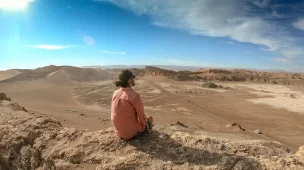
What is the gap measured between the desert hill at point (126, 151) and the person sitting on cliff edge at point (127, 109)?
0.17m

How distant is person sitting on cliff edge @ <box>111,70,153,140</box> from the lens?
3.79m

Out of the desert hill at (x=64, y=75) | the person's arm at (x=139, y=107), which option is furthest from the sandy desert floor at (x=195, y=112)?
the desert hill at (x=64, y=75)

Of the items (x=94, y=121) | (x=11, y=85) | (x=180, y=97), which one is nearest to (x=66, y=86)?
(x=11, y=85)

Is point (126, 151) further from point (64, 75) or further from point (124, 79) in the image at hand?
point (64, 75)

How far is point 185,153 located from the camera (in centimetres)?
359

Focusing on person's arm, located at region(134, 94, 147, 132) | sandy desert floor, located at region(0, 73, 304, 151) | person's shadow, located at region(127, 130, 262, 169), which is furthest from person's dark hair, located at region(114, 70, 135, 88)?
sandy desert floor, located at region(0, 73, 304, 151)

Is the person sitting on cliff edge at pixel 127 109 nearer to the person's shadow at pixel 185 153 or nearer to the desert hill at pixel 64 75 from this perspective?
the person's shadow at pixel 185 153

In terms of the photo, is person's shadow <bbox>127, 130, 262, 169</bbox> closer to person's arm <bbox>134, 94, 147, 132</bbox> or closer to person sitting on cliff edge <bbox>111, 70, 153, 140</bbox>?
person sitting on cliff edge <bbox>111, 70, 153, 140</bbox>

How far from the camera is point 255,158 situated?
3.38 metres

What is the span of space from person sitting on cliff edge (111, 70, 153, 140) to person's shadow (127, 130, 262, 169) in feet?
0.57

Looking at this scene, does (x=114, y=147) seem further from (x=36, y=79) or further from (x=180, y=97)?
(x=36, y=79)

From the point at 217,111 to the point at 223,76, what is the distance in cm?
2655

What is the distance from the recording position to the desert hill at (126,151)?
336cm

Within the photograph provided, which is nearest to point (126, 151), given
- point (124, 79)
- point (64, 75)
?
point (124, 79)
